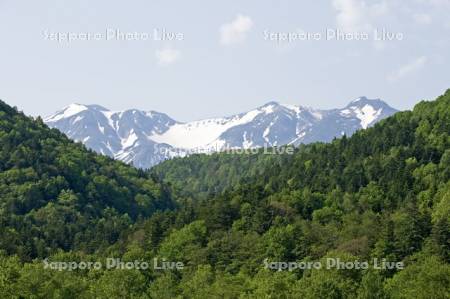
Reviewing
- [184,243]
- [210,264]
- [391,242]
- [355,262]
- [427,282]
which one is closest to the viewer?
[427,282]

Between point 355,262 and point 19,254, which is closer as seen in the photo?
point 355,262

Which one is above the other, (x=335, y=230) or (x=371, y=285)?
(x=335, y=230)

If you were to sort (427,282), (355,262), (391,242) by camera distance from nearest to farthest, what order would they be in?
(427,282), (355,262), (391,242)

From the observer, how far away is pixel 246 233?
189500mm

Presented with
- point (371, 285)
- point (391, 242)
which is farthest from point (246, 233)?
point (371, 285)

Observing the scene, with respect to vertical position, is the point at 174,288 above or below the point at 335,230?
below

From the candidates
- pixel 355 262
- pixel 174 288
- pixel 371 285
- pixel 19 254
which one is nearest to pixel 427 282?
pixel 371 285

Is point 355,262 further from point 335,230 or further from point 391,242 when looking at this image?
point 335,230

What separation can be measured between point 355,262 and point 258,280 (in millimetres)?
15344

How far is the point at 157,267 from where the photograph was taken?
168875 millimetres

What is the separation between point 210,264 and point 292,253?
15554 millimetres

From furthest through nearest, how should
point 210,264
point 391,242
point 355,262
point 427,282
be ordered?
point 210,264 < point 391,242 < point 355,262 < point 427,282

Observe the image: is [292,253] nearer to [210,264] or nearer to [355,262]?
[210,264]

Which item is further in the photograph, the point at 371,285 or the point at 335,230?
the point at 335,230
